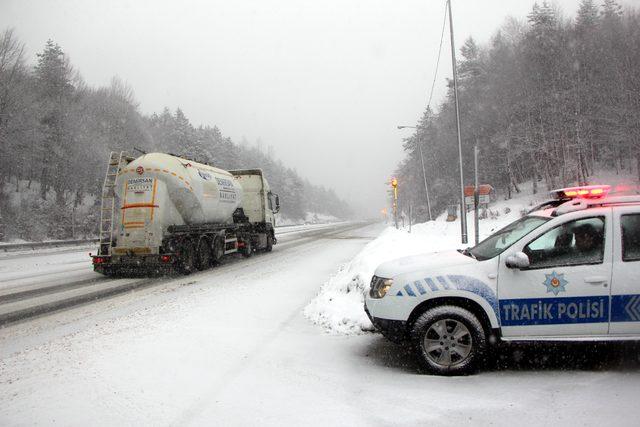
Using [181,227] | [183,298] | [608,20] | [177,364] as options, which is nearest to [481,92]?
[608,20]

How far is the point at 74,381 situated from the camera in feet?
15.2

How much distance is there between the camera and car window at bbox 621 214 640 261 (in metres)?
4.48

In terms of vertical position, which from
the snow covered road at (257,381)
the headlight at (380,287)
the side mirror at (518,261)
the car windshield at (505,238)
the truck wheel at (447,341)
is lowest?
the snow covered road at (257,381)

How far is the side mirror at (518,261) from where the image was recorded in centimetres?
444

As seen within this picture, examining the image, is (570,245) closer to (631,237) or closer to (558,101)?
(631,237)

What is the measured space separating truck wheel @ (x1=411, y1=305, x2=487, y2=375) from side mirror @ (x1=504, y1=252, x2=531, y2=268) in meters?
0.67

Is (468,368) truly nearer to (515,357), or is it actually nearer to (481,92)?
(515,357)

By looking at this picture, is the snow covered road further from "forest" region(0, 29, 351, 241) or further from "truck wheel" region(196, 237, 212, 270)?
"forest" region(0, 29, 351, 241)

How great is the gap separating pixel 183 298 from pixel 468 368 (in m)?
6.30

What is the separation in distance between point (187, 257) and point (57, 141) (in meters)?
39.2

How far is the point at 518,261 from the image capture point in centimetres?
446

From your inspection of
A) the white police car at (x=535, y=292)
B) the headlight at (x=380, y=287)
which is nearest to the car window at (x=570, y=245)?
the white police car at (x=535, y=292)

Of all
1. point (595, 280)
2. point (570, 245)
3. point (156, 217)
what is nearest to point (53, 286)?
point (156, 217)

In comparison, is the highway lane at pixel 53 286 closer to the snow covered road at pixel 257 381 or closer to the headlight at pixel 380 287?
the snow covered road at pixel 257 381
